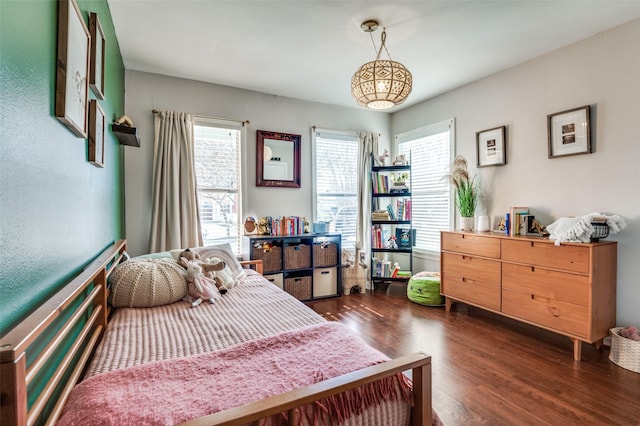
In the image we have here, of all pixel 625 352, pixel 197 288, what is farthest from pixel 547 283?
pixel 197 288

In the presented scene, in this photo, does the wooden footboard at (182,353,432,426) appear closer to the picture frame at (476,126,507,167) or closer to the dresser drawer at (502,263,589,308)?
the dresser drawer at (502,263,589,308)

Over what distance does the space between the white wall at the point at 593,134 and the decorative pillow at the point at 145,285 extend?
10.6ft

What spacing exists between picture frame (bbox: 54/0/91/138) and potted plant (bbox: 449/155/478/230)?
11.1ft

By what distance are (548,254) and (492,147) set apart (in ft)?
4.52

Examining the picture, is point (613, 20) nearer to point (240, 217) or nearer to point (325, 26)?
point (325, 26)

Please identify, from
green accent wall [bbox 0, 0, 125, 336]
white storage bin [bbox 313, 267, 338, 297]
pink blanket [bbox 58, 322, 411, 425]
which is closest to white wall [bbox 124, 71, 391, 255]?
white storage bin [bbox 313, 267, 338, 297]

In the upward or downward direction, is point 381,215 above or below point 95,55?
below

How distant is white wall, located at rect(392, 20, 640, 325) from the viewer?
2.42m

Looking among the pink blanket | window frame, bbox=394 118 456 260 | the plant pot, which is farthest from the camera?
window frame, bbox=394 118 456 260

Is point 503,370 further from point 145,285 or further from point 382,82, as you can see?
point 145,285

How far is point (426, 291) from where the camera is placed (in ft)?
11.8

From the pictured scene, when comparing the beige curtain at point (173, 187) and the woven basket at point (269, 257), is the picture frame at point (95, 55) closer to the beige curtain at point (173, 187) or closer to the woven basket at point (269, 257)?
the beige curtain at point (173, 187)

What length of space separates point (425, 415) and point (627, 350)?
208cm

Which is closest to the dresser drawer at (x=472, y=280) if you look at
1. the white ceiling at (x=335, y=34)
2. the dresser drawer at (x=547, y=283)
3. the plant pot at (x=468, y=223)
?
the dresser drawer at (x=547, y=283)
